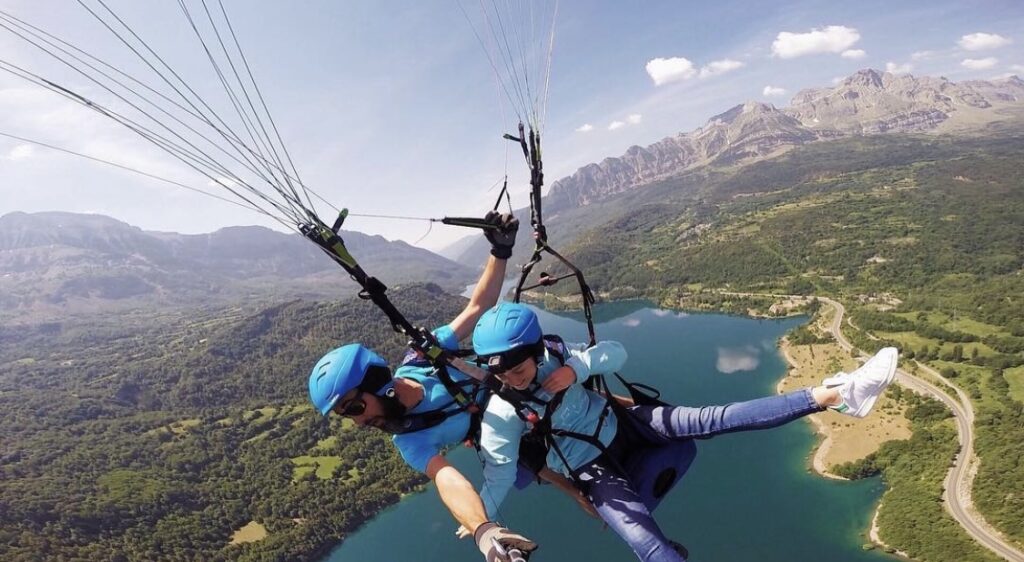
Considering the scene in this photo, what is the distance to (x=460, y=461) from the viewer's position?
137ft

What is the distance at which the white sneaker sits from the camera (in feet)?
8.81

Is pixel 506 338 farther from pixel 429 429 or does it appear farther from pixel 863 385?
pixel 863 385

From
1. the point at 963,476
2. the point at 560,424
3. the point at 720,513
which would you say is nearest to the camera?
the point at 560,424

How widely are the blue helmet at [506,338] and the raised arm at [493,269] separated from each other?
124 cm

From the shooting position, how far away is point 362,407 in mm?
2756

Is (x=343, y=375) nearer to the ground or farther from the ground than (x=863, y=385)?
farther from the ground

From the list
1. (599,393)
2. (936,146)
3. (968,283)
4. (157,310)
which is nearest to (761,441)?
(599,393)

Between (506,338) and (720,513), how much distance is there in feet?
108

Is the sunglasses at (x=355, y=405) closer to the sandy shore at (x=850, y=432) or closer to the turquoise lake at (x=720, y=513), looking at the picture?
the turquoise lake at (x=720, y=513)

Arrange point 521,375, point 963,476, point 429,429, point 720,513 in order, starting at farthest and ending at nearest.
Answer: point 720,513, point 963,476, point 429,429, point 521,375

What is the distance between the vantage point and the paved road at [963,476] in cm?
Answer: 2262

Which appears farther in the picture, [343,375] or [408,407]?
[408,407]

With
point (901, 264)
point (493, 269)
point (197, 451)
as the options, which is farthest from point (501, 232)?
point (901, 264)

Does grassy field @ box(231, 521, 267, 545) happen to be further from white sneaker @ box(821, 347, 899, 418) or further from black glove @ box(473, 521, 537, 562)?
white sneaker @ box(821, 347, 899, 418)
